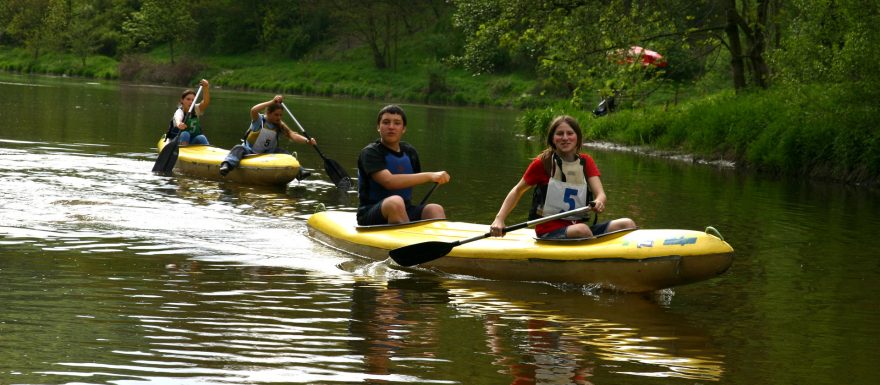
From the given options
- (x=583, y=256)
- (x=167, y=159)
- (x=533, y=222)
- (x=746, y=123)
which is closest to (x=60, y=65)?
(x=746, y=123)

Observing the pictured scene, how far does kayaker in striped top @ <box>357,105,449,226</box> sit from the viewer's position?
9.15 metres

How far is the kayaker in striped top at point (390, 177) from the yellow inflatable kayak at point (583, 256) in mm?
227

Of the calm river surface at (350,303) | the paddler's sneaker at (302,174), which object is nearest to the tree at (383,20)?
the paddler's sneaker at (302,174)

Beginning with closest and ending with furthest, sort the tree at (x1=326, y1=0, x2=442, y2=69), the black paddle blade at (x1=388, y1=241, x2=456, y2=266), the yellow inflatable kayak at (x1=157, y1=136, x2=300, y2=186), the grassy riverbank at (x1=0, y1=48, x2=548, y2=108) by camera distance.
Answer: the black paddle blade at (x1=388, y1=241, x2=456, y2=266) < the yellow inflatable kayak at (x1=157, y1=136, x2=300, y2=186) < the grassy riverbank at (x1=0, y1=48, x2=548, y2=108) < the tree at (x1=326, y1=0, x2=442, y2=69)

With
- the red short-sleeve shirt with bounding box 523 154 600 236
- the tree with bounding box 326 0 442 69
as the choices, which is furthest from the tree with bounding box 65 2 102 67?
the red short-sleeve shirt with bounding box 523 154 600 236

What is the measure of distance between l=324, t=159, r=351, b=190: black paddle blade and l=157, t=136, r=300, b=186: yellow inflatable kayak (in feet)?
1.30

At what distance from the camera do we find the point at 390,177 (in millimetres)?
9219

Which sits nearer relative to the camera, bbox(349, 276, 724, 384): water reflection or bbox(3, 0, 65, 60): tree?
bbox(349, 276, 724, 384): water reflection

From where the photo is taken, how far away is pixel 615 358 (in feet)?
20.0

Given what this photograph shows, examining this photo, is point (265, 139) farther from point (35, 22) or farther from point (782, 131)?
point (35, 22)

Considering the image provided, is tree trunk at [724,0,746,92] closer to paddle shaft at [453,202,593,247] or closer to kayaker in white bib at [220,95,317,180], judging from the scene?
kayaker in white bib at [220,95,317,180]

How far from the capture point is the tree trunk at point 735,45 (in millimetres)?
22219

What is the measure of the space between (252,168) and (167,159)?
1458 mm

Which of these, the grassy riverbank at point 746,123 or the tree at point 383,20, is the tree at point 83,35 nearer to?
the tree at point 383,20
